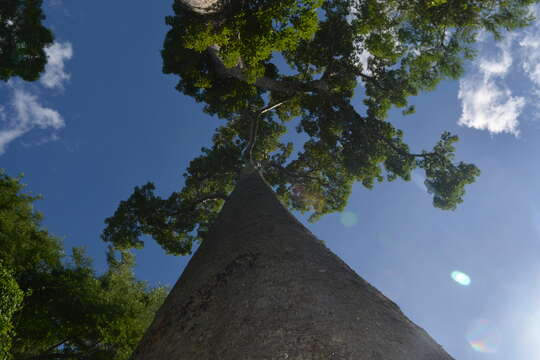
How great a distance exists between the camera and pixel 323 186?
1727 centimetres

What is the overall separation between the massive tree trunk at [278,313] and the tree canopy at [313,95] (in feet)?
22.4

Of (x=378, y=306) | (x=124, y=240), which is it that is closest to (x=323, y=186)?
(x=124, y=240)

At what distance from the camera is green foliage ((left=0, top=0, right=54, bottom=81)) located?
1095 centimetres

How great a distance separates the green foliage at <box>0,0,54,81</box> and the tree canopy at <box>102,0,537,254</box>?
4.29 m

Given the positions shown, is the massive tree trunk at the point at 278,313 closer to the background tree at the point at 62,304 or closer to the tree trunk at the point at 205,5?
the tree trunk at the point at 205,5

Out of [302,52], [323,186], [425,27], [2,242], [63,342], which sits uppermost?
[425,27]

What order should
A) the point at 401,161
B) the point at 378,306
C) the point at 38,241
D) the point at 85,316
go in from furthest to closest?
the point at 401,161 < the point at 38,241 < the point at 85,316 < the point at 378,306

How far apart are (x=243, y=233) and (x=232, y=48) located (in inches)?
245

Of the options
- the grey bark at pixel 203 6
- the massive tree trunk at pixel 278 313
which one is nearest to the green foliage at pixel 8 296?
the massive tree trunk at pixel 278 313

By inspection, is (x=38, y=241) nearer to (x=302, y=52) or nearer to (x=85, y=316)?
(x=85, y=316)

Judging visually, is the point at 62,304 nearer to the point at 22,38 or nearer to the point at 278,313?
the point at 22,38

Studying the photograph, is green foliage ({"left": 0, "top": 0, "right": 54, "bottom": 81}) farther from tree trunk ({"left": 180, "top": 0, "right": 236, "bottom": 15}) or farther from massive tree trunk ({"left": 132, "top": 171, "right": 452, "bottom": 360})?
massive tree trunk ({"left": 132, "top": 171, "right": 452, "bottom": 360})

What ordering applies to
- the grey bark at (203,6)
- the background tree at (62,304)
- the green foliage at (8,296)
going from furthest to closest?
the background tree at (62,304), the grey bark at (203,6), the green foliage at (8,296)

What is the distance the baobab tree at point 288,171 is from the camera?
2666 millimetres
